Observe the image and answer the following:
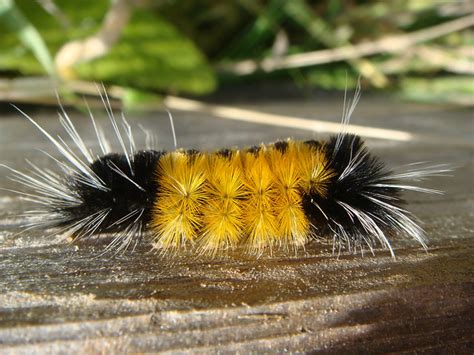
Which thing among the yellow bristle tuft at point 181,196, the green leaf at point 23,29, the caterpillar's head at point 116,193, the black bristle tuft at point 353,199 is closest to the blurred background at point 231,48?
the green leaf at point 23,29

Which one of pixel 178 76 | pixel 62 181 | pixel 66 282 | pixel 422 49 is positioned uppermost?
pixel 422 49

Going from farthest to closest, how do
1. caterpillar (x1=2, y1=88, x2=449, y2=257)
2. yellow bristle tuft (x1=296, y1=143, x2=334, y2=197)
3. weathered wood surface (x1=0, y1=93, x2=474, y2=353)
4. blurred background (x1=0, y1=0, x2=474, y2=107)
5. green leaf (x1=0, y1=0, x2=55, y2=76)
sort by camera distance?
blurred background (x1=0, y1=0, x2=474, y2=107)
green leaf (x1=0, y1=0, x2=55, y2=76)
yellow bristle tuft (x1=296, y1=143, x2=334, y2=197)
caterpillar (x1=2, y1=88, x2=449, y2=257)
weathered wood surface (x1=0, y1=93, x2=474, y2=353)

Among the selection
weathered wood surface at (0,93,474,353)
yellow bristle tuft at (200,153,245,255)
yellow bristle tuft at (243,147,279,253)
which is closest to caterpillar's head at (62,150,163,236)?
weathered wood surface at (0,93,474,353)

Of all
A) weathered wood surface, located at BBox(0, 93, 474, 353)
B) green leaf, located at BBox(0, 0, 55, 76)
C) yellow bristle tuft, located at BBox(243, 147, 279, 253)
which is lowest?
weathered wood surface, located at BBox(0, 93, 474, 353)

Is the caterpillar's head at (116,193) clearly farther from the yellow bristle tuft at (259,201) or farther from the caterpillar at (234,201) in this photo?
the yellow bristle tuft at (259,201)

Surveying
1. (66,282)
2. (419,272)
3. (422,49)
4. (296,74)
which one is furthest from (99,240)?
(422,49)

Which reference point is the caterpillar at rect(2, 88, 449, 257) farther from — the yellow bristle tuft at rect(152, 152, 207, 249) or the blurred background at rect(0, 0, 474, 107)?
the blurred background at rect(0, 0, 474, 107)

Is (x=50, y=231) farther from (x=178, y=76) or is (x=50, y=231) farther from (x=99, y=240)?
(x=178, y=76)

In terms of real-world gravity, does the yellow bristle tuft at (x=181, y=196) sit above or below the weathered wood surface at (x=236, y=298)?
above
